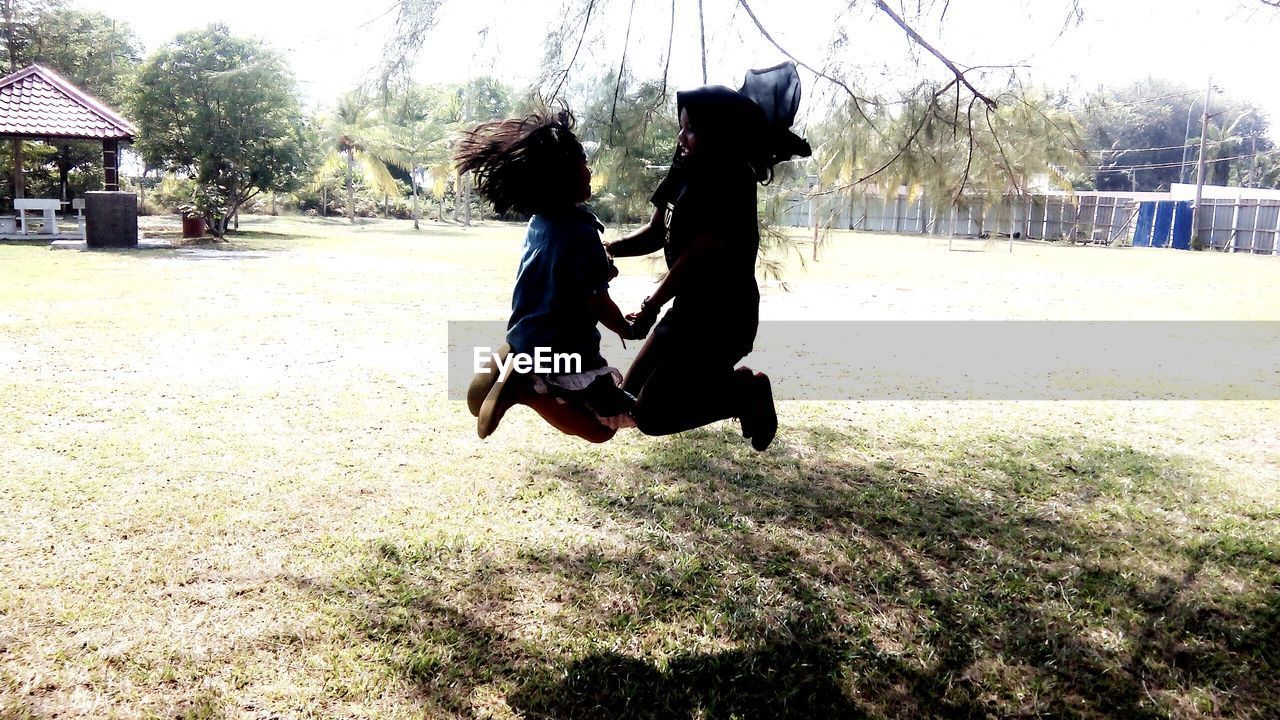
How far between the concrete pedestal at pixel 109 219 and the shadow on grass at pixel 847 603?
17.4 metres

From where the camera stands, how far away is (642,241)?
307 centimetres

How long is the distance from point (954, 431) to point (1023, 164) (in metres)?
2.50

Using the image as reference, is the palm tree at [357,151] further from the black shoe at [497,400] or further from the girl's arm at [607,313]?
the girl's arm at [607,313]

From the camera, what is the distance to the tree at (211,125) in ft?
74.2

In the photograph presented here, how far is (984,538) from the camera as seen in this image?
4.73 m

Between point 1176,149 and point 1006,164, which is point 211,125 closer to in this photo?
point 1006,164

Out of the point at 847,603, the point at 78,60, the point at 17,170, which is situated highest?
the point at 78,60

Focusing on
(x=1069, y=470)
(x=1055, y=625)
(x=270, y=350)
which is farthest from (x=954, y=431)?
(x=270, y=350)

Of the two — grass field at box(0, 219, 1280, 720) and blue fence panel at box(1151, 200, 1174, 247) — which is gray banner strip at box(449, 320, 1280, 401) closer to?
grass field at box(0, 219, 1280, 720)

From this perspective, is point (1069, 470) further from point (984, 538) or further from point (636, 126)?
point (636, 126)

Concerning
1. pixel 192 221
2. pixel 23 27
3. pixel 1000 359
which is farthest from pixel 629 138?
pixel 23 27

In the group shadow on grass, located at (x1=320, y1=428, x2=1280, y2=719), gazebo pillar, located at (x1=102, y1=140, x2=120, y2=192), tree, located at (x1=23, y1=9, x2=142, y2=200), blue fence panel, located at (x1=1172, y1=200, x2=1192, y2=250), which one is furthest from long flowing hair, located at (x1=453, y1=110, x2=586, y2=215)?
blue fence panel, located at (x1=1172, y1=200, x2=1192, y2=250)

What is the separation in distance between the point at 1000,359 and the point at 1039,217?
Result: 15.3ft

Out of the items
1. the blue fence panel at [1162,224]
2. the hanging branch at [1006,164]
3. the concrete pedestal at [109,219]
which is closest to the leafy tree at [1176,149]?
the blue fence panel at [1162,224]
